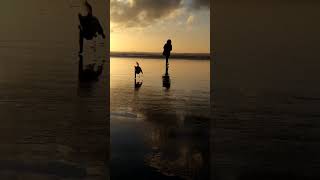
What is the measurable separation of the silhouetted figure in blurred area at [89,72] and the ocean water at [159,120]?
82mm

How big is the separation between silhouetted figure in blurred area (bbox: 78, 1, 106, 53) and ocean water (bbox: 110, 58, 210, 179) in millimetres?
189

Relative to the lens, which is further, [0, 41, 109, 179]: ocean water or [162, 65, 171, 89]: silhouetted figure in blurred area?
[162, 65, 171, 89]: silhouetted figure in blurred area

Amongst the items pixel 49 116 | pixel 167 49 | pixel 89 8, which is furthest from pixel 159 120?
pixel 89 8

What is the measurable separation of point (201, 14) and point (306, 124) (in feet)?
2.72

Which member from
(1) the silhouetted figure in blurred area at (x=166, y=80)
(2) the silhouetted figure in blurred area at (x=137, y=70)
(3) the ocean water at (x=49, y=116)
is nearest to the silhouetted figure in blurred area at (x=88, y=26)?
(3) the ocean water at (x=49, y=116)

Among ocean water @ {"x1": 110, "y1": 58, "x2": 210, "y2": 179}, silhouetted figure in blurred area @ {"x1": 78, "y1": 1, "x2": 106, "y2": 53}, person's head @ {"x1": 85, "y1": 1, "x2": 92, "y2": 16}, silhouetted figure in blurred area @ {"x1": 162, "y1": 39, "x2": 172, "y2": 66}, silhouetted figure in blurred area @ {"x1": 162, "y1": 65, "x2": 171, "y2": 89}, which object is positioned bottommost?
ocean water @ {"x1": 110, "y1": 58, "x2": 210, "y2": 179}

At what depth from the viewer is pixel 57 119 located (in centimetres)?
252

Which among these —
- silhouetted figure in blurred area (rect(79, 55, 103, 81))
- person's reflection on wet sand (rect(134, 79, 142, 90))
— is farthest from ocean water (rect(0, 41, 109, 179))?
person's reflection on wet sand (rect(134, 79, 142, 90))

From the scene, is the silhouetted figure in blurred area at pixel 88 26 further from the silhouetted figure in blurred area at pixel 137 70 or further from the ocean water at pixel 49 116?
the silhouetted figure in blurred area at pixel 137 70

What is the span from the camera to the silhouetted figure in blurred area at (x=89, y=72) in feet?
8.41

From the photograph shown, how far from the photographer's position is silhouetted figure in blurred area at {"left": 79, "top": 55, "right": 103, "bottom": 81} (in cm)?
256

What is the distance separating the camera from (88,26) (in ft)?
8.32

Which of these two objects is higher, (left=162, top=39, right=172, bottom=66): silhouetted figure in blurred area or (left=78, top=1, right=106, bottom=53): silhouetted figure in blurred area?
(left=78, top=1, right=106, bottom=53): silhouetted figure in blurred area

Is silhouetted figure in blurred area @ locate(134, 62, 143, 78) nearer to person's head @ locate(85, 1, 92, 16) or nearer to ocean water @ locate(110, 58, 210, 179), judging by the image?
ocean water @ locate(110, 58, 210, 179)
